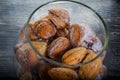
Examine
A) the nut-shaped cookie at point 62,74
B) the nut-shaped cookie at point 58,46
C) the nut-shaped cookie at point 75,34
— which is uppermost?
the nut-shaped cookie at point 75,34

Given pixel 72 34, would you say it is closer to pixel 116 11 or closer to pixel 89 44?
pixel 89 44

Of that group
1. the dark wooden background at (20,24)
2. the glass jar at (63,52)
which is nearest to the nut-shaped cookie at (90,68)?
the glass jar at (63,52)

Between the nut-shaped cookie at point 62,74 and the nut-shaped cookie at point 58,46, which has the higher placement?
the nut-shaped cookie at point 58,46

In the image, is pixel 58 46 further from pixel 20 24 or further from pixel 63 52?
pixel 20 24

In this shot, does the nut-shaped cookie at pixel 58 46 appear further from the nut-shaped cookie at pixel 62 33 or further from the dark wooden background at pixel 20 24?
the dark wooden background at pixel 20 24

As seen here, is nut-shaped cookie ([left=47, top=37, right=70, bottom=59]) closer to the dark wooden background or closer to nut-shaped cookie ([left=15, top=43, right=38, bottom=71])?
nut-shaped cookie ([left=15, top=43, right=38, bottom=71])

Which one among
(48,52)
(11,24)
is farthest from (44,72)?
(11,24)
